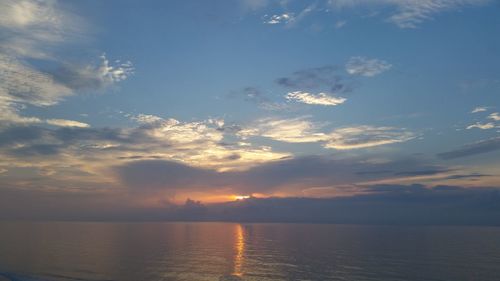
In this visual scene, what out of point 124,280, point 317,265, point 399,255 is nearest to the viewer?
point 124,280

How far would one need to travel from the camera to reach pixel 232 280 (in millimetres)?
76000

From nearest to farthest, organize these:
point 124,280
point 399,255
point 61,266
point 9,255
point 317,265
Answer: point 124,280, point 61,266, point 317,265, point 9,255, point 399,255

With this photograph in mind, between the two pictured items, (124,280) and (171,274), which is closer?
(124,280)

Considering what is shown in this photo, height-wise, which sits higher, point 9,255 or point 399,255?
point 9,255

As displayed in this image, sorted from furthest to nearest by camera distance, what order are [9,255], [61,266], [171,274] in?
[9,255] → [61,266] → [171,274]

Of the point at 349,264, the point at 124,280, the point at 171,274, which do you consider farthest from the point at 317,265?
the point at 124,280

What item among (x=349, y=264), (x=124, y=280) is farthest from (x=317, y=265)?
(x=124, y=280)

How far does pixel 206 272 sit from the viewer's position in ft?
279

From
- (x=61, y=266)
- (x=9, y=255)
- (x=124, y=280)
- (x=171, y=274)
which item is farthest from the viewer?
(x=9, y=255)

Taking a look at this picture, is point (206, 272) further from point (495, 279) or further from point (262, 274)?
point (495, 279)

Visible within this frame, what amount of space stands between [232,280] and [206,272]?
428 inches

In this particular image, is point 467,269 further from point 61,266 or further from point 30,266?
point 30,266

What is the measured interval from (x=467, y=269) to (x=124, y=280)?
7583 cm

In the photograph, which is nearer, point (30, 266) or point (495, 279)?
point (495, 279)
